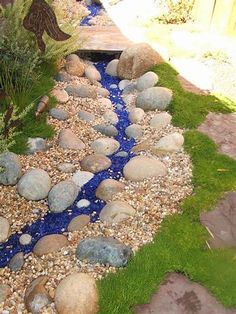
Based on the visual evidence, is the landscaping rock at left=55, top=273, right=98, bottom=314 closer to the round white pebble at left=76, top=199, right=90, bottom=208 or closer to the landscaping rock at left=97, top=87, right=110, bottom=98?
the round white pebble at left=76, top=199, right=90, bottom=208

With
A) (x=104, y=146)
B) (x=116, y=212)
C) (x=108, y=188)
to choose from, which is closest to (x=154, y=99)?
(x=104, y=146)

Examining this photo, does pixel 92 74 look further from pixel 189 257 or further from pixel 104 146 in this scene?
pixel 189 257

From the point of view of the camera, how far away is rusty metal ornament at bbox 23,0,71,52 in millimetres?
1954

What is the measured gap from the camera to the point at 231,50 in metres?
6.29

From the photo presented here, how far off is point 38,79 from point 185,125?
5.90 ft

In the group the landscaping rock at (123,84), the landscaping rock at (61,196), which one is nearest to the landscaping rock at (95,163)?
the landscaping rock at (61,196)

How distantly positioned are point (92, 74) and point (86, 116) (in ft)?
3.64

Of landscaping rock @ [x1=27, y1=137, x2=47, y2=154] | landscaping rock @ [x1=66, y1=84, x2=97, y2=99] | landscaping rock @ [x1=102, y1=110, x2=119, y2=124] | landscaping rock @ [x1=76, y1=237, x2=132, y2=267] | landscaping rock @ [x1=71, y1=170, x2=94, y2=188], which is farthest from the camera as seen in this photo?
landscaping rock @ [x1=66, y1=84, x2=97, y2=99]

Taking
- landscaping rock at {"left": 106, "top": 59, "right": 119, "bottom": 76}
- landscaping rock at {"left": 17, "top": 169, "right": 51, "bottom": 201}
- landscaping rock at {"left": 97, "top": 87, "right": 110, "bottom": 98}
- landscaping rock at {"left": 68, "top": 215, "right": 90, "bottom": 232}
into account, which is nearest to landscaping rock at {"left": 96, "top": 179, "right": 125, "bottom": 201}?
landscaping rock at {"left": 68, "top": 215, "right": 90, "bottom": 232}

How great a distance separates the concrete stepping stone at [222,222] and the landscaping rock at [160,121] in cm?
130

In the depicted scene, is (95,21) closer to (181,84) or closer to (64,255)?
(181,84)

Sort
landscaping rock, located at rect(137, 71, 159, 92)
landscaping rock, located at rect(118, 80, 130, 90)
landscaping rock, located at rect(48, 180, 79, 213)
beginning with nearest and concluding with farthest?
landscaping rock, located at rect(48, 180, 79, 213)
landscaping rock, located at rect(137, 71, 159, 92)
landscaping rock, located at rect(118, 80, 130, 90)

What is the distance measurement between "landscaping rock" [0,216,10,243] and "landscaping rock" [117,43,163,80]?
294 centimetres

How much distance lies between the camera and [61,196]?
3656 mm
